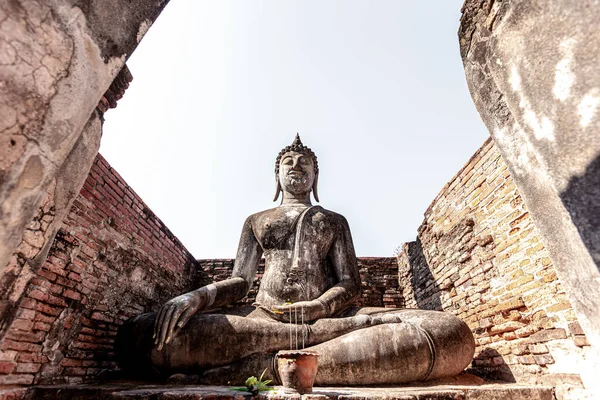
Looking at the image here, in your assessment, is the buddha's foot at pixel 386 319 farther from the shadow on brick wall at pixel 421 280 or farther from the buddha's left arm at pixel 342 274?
the shadow on brick wall at pixel 421 280

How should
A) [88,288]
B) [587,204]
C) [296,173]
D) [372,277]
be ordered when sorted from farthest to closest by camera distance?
[372,277], [296,173], [88,288], [587,204]

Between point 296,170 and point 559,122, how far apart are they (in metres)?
3.98

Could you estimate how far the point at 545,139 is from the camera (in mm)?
1092

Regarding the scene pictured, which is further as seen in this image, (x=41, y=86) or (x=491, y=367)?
(x=491, y=367)

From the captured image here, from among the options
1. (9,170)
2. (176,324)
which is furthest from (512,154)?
(176,324)

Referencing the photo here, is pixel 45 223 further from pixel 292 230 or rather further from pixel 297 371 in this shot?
pixel 292 230

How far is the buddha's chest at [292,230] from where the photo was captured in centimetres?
431

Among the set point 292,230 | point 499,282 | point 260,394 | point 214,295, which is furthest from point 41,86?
point 499,282

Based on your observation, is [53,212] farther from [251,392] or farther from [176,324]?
[176,324]

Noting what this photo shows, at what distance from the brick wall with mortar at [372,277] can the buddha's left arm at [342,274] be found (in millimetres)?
1923

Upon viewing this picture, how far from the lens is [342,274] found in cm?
418

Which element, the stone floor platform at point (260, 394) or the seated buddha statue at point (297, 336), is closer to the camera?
the stone floor platform at point (260, 394)

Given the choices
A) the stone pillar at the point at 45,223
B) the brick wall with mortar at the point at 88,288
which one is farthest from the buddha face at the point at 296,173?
the stone pillar at the point at 45,223

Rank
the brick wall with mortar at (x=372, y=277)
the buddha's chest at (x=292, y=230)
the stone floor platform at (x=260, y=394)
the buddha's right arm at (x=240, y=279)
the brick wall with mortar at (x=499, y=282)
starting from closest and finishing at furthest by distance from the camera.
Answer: the stone floor platform at (x=260, y=394), the brick wall with mortar at (x=499, y=282), the buddha's right arm at (x=240, y=279), the buddha's chest at (x=292, y=230), the brick wall with mortar at (x=372, y=277)
